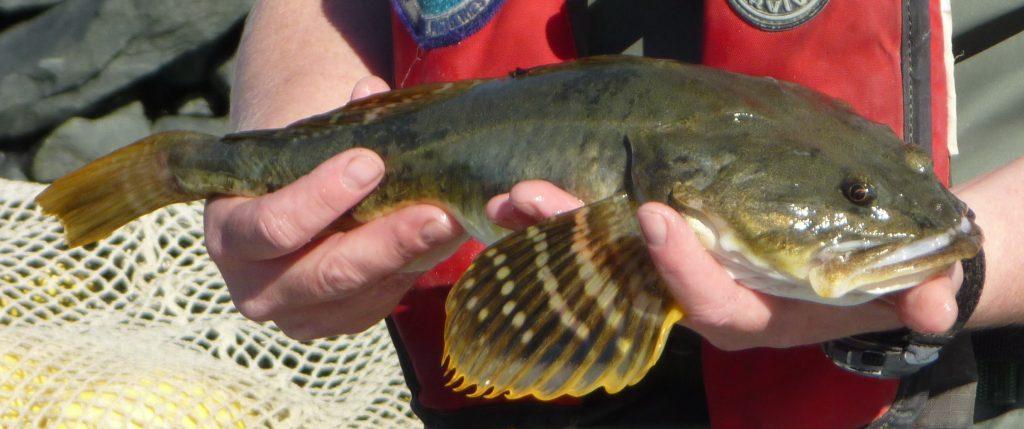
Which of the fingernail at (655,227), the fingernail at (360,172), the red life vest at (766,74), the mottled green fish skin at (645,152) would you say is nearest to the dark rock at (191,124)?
the red life vest at (766,74)

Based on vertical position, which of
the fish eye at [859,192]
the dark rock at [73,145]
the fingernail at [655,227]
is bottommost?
the dark rock at [73,145]

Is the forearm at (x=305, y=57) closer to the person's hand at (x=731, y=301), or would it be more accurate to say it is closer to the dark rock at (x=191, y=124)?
the person's hand at (x=731, y=301)

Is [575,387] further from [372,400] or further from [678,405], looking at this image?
[372,400]

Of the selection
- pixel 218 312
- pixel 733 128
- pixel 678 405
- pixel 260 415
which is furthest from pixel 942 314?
pixel 218 312

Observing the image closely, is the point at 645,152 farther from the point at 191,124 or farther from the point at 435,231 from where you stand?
the point at 191,124

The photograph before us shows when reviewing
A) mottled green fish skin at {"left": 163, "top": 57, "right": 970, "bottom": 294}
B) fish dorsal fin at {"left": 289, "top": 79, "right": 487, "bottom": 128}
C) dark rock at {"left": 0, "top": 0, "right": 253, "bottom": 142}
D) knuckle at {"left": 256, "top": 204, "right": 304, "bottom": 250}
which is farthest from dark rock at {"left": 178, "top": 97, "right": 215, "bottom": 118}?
knuckle at {"left": 256, "top": 204, "right": 304, "bottom": 250}
